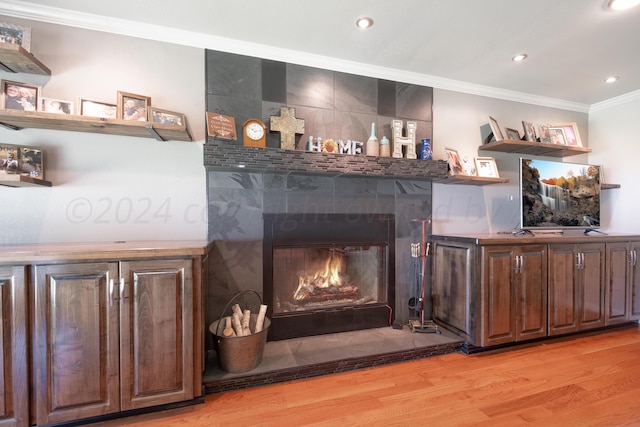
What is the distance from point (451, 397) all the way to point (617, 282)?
2300 millimetres

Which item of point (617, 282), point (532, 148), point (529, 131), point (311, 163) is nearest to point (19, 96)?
point (311, 163)

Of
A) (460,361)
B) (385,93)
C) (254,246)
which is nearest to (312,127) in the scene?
(385,93)

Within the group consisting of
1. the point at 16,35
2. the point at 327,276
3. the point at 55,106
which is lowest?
the point at 327,276

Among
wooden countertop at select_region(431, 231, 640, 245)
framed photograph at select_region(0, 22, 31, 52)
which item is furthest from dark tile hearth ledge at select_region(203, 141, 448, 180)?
framed photograph at select_region(0, 22, 31, 52)

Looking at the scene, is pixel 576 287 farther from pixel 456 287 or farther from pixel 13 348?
pixel 13 348

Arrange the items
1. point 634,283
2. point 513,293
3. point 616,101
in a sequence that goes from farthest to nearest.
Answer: point 616,101, point 634,283, point 513,293

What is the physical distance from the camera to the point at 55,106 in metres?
1.71

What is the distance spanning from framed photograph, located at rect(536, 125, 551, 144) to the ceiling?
0.46m

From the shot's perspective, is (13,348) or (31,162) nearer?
(13,348)

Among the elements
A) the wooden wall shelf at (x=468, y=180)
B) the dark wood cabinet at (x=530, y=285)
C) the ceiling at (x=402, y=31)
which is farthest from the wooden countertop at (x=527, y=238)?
the ceiling at (x=402, y=31)

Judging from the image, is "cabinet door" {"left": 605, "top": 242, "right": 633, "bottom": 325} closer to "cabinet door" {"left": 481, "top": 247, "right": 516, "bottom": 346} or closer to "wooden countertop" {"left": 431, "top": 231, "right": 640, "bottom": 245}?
"wooden countertop" {"left": 431, "top": 231, "right": 640, "bottom": 245}

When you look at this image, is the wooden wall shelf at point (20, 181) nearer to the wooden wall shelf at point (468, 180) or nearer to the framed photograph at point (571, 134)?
the wooden wall shelf at point (468, 180)

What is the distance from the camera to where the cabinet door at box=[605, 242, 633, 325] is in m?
2.60

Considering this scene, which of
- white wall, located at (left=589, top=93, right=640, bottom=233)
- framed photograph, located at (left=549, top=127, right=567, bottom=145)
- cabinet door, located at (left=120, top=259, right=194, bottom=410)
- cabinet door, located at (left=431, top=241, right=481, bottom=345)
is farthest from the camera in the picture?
white wall, located at (left=589, top=93, right=640, bottom=233)
